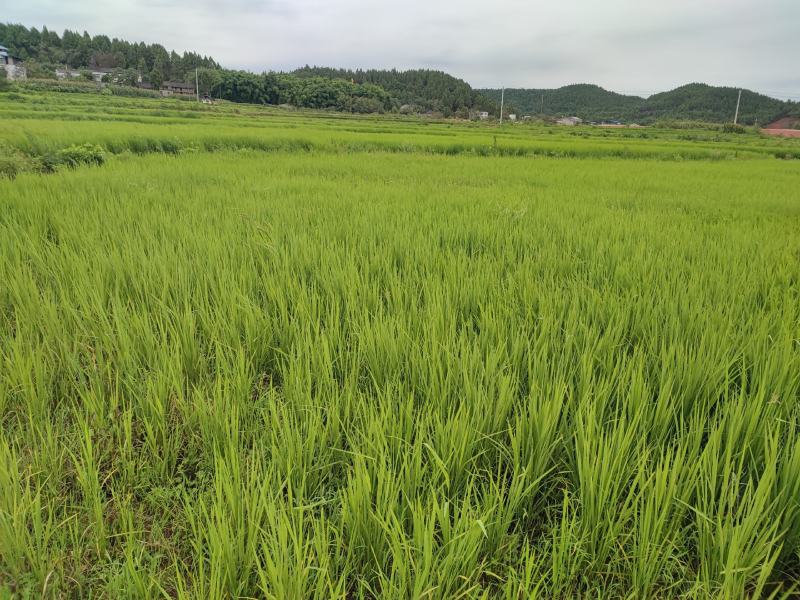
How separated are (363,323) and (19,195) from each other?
12.7 feet

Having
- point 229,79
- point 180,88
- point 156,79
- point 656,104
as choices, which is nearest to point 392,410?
point 229,79

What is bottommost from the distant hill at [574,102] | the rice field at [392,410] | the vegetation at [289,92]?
the rice field at [392,410]

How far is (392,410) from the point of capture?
3.87ft

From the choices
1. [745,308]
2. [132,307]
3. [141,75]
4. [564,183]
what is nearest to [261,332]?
[132,307]

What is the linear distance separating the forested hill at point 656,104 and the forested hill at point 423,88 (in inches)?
578

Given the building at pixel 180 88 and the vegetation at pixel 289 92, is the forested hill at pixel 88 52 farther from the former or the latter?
the vegetation at pixel 289 92

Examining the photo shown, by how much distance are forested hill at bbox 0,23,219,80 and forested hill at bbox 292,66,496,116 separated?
83.1ft

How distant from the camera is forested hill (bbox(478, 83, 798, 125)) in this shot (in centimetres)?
6250

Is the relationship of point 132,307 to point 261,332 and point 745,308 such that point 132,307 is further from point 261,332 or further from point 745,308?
point 745,308

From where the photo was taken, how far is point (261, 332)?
1745 millimetres

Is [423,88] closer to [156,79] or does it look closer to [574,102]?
[574,102]

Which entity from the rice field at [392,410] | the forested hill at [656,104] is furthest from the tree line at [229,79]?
the rice field at [392,410]

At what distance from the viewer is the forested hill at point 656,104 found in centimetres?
6250

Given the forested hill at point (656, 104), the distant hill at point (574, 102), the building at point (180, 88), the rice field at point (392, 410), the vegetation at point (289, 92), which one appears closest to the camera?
the rice field at point (392, 410)
